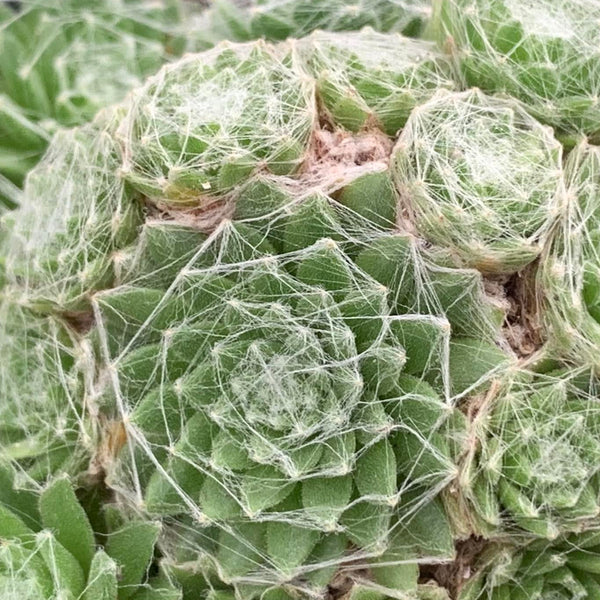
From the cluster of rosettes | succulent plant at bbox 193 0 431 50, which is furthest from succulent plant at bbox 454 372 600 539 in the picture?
succulent plant at bbox 193 0 431 50

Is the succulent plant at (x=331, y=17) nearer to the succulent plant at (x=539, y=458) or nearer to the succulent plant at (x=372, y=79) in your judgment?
the succulent plant at (x=372, y=79)

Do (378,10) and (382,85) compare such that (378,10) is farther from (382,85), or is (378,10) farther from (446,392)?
(446,392)

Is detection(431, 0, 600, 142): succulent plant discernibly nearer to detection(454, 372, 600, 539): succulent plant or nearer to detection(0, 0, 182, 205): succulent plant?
detection(454, 372, 600, 539): succulent plant

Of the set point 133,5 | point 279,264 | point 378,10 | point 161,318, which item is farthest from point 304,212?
point 133,5

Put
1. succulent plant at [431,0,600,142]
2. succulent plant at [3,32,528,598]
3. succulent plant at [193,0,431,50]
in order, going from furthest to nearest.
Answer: succulent plant at [193,0,431,50] < succulent plant at [431,0,600,142] < succulent plant at [3,32,528,598]

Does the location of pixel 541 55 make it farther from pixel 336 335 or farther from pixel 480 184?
pixel 336 335

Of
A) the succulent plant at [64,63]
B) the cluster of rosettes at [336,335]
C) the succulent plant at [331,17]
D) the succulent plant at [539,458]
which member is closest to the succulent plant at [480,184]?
the cluster of rosettes at [336,335]
